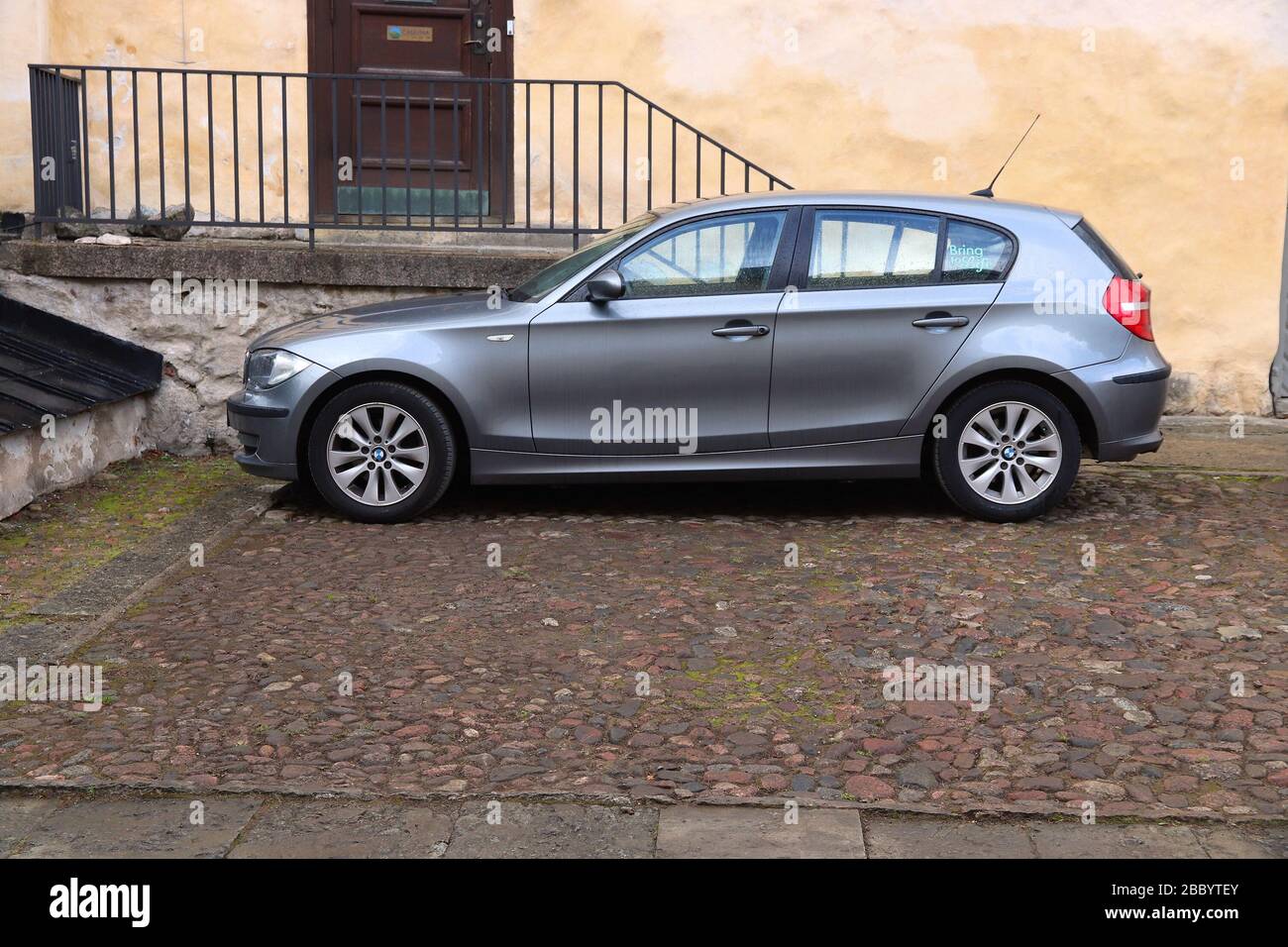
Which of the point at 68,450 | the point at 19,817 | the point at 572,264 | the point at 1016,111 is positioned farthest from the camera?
the point at 1016,111

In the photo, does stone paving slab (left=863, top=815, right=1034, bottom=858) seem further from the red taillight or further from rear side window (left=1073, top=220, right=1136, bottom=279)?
rear side window (left=1073, top=220, right=1136, bottom=279)

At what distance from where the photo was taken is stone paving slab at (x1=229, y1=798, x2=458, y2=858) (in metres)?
4.05

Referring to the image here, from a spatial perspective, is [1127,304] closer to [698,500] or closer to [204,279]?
[698,500]

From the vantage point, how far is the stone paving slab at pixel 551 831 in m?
4.06

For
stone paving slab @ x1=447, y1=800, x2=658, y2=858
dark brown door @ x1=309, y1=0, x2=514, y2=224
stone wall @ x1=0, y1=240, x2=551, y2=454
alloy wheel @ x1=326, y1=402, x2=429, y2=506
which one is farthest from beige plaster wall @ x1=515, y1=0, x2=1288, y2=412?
stone paving slab @ x1=447, y1=800, x2=658, y2=858

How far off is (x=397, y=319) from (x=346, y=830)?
12.9 feet

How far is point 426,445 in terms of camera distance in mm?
7590

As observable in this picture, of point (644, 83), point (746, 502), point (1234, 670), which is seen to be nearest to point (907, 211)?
point (746, 502)

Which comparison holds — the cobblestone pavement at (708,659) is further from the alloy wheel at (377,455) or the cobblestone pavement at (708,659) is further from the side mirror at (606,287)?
the side mirror at (606,287)

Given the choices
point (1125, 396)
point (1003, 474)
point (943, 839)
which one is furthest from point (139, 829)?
point (1125, 396)

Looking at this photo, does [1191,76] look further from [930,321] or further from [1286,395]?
[930,321]

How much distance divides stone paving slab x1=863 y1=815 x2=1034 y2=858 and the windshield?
160 inches

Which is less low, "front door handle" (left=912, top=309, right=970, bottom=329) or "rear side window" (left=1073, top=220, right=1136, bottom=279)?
"rear side window" (left=1073, top=220, right=1136, bottom=279)

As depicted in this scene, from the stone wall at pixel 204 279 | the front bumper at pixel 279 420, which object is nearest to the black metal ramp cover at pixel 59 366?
the stone wall at pixel 204 279
